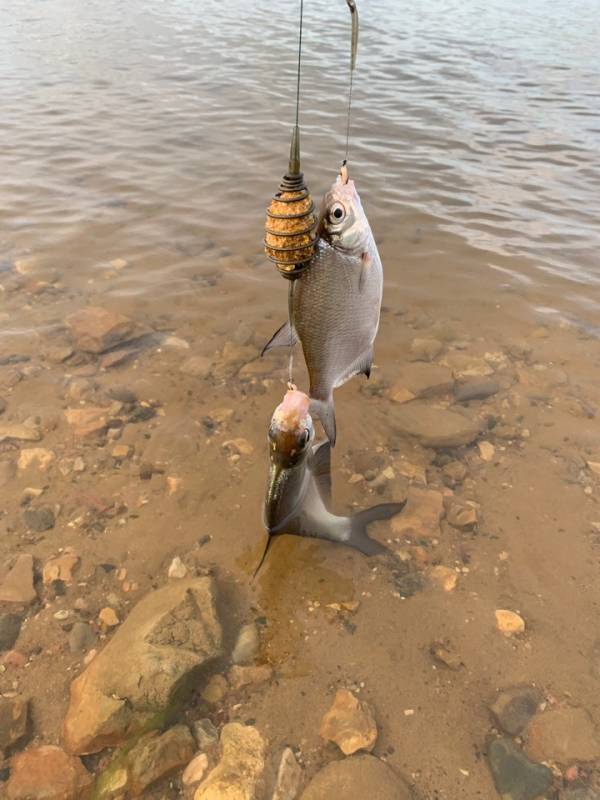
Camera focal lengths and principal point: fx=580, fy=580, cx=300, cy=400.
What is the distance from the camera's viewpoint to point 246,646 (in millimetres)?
3691

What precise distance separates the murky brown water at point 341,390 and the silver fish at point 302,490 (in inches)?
8.1

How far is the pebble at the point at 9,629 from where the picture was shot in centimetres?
364

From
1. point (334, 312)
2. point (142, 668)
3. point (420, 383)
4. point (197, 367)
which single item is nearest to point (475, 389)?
point (420, 383)

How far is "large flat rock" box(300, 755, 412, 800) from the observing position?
120 inches

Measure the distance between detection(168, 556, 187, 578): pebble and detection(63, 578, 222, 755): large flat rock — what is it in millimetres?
339

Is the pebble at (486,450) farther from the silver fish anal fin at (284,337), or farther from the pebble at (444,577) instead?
the silver fish anal fin at (284,337)

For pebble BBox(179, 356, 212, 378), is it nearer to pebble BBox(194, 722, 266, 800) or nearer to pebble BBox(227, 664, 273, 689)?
pebble BBox(227, 664, 273, 689)

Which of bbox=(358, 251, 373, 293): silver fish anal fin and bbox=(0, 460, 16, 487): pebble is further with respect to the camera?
bbox=(0, 460, 16, 487): pebble

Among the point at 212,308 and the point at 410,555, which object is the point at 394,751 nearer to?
the point at 410,555

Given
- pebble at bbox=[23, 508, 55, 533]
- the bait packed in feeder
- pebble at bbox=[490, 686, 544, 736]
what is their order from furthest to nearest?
pebble at bbox=[23, 508, 55, 533], pebble at bbox=[490, 686, 544, 736], the bait packed in feeder

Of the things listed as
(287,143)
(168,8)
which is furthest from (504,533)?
(168,8)

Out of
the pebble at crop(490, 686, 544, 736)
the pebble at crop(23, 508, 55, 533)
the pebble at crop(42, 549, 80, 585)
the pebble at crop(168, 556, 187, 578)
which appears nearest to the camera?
the pebble at crop(490, 686, 544, 736)

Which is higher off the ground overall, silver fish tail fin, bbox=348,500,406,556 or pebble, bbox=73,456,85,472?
silver fish tail fin, bbox=348,500,406,556

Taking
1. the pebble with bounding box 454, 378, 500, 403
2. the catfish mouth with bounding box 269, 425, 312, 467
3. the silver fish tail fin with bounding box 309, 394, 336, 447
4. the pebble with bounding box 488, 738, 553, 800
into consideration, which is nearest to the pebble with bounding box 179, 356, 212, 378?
the pebble with bounding box 454, 378, 500, 403
